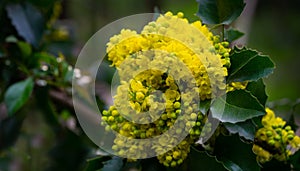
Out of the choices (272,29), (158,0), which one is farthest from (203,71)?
(272,29)

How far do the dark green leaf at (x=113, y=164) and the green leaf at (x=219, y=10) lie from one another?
0.23 meters

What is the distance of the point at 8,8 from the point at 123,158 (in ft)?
1.76

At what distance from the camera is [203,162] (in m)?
0.63

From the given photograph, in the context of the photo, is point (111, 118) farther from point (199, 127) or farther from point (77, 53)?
Result: point (77, 53)

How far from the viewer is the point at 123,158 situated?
0.68 metres

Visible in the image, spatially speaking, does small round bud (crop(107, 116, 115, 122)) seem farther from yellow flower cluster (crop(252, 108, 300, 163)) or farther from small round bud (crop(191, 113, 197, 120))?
yellow flower cluster (crop(252, 108, 300, 163))

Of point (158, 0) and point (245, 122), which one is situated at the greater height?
point (245, 122)

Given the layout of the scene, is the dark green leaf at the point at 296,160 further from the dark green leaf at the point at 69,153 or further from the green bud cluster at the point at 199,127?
the dark green leaf at the point at 69,153

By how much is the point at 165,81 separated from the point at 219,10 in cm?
15

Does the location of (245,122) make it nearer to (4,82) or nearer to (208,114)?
(208,114)

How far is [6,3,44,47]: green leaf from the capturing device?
102 cm

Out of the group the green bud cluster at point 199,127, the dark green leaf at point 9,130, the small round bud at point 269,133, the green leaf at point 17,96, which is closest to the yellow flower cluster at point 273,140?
the small round bud at point 269,133

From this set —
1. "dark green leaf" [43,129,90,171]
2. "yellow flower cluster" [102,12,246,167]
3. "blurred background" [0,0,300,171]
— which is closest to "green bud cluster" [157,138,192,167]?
"yellow flower cluster" [102,12,246,167]

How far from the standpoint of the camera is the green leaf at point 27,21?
1019 mm
